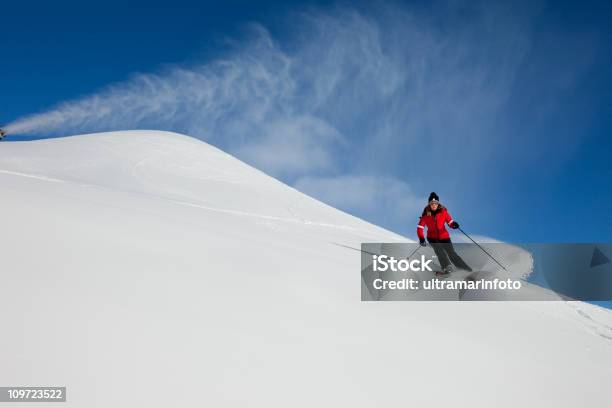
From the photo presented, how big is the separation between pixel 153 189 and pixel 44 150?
7.40 meters

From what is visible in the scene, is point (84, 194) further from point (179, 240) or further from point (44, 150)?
point (44, 150)

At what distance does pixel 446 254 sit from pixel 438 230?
2.07 feet

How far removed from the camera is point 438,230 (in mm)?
8680

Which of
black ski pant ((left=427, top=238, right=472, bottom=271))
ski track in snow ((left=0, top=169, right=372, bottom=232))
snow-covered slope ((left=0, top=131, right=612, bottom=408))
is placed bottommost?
snow-covered slope ((left=0, top=131, right=612, bottom=408))

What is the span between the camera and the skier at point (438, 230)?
8.22 m

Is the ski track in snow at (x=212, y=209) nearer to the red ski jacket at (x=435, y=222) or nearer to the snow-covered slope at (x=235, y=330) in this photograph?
the snow-covered slope at (x=235, y=330)

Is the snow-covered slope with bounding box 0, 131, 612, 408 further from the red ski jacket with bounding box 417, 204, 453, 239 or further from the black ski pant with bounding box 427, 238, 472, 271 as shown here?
the red ski jacket with bounding box 417, 204, 453, 239

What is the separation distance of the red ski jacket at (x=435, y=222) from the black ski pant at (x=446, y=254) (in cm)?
19

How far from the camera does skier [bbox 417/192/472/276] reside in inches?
324

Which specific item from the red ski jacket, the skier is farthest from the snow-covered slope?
the red ski jacket

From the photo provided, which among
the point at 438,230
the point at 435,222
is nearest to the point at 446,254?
the point at 438,230

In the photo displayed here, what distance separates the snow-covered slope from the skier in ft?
5.65

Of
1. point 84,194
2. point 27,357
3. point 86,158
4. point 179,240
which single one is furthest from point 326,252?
point 86,158

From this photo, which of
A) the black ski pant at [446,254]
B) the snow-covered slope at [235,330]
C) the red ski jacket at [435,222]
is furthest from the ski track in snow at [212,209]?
the black ski pant at [446,254]
